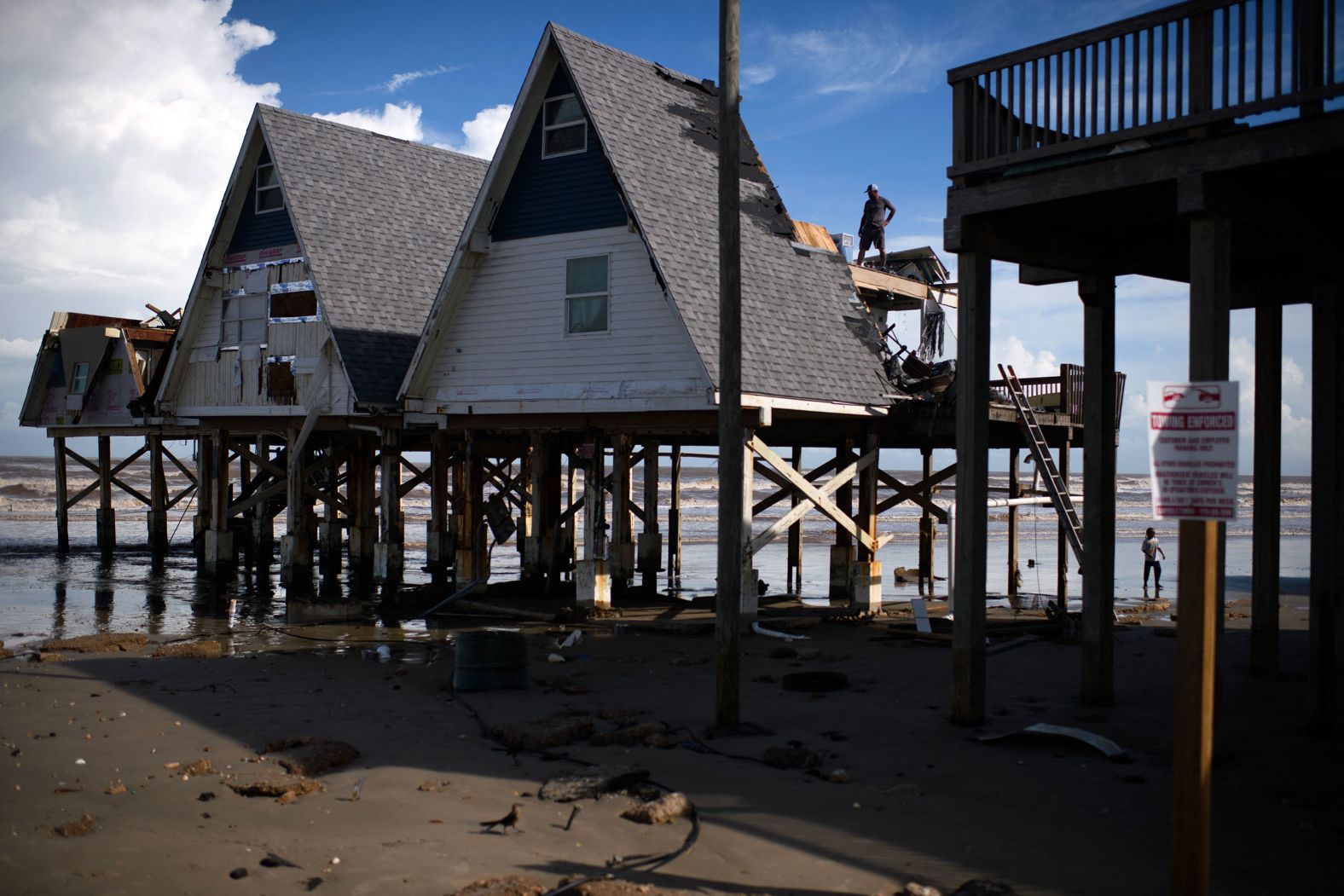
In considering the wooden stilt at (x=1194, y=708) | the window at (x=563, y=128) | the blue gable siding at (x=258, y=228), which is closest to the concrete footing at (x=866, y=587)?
the window at (x=563, y=128)

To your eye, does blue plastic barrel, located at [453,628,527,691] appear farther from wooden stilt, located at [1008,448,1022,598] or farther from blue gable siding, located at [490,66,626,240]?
wooden stilt, located at [1008,448,1022,598]

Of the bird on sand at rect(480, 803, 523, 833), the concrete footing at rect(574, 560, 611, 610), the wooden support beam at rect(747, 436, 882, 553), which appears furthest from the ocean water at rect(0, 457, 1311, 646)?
the wooden support beam at rect(747, 436, 882, 553)

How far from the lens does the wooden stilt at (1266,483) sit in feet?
36.8

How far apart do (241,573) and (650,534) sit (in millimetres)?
11344

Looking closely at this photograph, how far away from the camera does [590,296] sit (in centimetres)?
1767

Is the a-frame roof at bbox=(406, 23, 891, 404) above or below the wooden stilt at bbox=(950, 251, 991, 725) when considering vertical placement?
above

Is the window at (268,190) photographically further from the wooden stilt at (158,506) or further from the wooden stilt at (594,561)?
the wooden stilt at (158,506)

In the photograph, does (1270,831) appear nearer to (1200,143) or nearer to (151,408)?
(1200,143)

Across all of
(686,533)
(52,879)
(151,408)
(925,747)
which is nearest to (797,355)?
(925,747)

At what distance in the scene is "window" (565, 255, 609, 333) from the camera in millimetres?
17578

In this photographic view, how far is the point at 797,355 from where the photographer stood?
1711cm

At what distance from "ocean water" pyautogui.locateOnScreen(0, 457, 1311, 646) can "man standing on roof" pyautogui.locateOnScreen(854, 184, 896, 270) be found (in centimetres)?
741

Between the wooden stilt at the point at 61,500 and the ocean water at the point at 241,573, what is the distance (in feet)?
1.72

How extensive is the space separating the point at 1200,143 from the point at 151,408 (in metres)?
24.5
